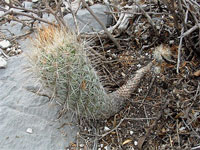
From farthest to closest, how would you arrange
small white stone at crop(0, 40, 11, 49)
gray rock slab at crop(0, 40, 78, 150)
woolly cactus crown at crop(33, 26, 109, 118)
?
1. small white stone at crop(0, 40, 11, 49)
2. gray rock slab at crop(0, 40, 78, 150)
3. woolly cactus crown at crop(33, 26, 109, 118)

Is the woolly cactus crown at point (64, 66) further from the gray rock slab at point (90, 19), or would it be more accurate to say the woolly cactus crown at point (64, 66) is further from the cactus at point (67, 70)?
the gray rock slab at point (90, 19)

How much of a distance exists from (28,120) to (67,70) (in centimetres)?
69

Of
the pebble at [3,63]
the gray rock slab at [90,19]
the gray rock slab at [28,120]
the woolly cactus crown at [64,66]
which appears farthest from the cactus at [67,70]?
the gray rock slab at [90,19]

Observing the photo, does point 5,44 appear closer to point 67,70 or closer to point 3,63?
point 3,63

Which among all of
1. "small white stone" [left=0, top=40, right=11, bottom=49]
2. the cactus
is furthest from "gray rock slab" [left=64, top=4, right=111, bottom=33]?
the cactus

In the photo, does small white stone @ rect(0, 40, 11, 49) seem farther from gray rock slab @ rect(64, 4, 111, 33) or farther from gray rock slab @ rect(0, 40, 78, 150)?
gray rock slab @ rect(64, 4, 111, 33)

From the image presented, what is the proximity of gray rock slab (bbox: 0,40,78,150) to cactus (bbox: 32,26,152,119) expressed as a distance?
0.75ft

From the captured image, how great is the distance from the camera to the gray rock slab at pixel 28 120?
2.17 metres

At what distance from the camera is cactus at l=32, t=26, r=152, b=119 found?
5.89ft

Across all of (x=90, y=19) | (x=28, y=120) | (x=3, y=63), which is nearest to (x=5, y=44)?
(x=3, y=63)

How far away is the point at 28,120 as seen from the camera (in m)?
2.30

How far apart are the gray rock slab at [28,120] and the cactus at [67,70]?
23cm

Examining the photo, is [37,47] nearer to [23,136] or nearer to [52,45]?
[52,45]

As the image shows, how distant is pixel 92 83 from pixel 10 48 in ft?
4.38
